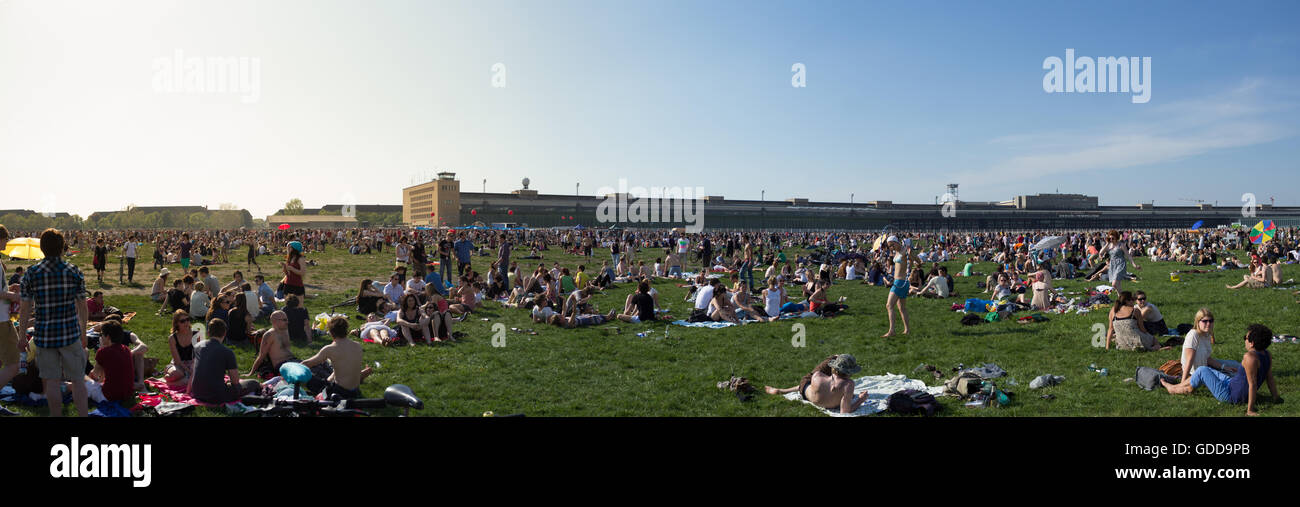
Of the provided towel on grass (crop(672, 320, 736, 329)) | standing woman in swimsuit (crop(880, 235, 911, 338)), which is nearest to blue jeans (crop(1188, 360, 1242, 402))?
standing woman in swimsuit (crop(880, 235, 911, 338))

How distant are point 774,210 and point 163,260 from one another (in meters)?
102

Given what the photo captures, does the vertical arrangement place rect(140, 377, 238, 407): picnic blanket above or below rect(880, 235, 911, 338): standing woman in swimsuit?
below

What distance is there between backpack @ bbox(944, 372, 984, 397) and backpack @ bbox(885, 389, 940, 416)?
45cm

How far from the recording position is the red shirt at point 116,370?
6.05 metres

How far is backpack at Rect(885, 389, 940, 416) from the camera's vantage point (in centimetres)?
617

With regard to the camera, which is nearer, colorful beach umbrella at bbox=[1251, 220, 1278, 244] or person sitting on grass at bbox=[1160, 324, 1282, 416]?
person sitting on grass at bbox=[1160, 324, 1282, 416]

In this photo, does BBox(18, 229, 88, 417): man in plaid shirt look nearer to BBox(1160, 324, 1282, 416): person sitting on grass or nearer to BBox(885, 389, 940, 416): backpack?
BBox(885, 389, 940, 416): backpack

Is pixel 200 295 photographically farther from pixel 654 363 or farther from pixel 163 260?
pixel 163 260

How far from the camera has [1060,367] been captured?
788cm

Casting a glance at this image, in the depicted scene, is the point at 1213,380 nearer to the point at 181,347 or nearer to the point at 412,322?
the point at 412,322
